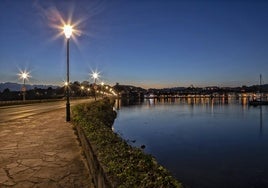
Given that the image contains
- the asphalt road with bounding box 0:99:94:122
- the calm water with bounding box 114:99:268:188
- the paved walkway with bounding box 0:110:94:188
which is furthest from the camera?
the asphalt road with bounding box 0:99:94:122

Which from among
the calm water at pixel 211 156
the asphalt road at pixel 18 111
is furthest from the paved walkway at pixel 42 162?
the asphalt road at pixel 18 111

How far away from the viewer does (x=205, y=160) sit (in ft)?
64.5

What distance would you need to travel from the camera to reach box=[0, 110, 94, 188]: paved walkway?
613cm

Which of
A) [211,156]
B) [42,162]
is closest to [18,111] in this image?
[211,156]

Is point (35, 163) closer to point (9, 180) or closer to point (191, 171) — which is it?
point (9, 180)

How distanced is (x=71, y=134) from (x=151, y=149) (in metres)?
12.2

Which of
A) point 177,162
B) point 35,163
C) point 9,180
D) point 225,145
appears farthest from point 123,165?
point 225,145

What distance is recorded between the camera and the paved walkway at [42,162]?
241 inches

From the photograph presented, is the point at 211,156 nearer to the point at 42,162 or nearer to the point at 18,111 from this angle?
the point at 42,162

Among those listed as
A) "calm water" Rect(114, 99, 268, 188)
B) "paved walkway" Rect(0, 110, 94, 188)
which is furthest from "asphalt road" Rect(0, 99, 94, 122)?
"calm water" Rect(114, 99, 268, 188)

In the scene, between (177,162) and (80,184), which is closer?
(80,184)

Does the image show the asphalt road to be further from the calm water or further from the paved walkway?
the calm water

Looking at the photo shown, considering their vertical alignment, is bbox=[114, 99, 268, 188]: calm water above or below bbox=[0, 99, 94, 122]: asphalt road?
below

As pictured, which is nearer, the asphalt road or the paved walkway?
the paved walkway
